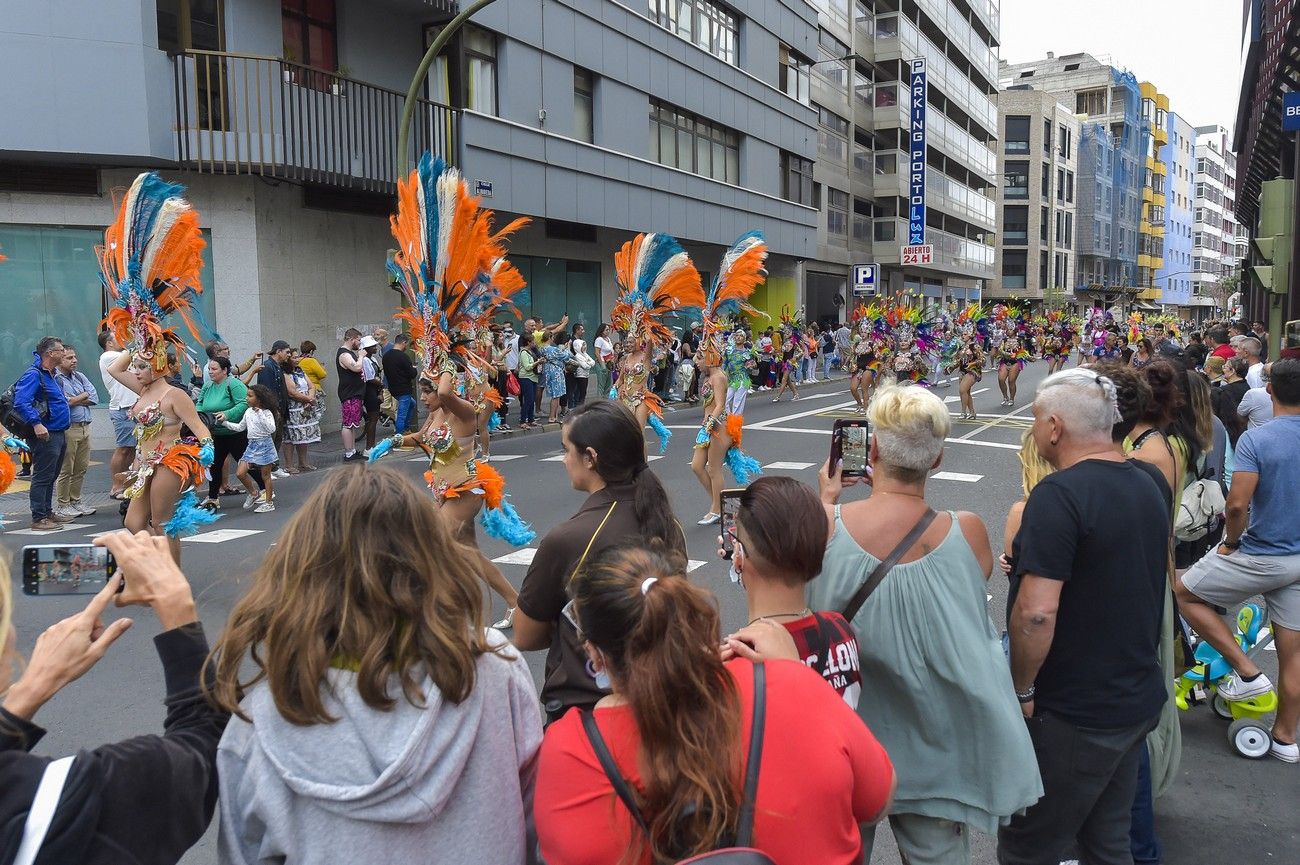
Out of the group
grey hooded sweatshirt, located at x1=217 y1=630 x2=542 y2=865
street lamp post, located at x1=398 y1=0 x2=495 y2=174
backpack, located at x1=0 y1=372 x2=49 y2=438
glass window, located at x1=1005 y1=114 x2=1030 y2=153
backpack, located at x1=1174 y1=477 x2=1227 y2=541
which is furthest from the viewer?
glass window, located at x1=1005 y1=114 x2=1030 y2=153

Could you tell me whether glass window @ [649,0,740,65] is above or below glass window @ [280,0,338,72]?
above

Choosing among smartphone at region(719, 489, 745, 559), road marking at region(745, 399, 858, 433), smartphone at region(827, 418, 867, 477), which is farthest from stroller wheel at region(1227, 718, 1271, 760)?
road marking at region(745, 399, 858, 433)

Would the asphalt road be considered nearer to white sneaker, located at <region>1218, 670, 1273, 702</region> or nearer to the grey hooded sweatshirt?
white sneaker, located at <region>1218, 670, 1273, 702</region>

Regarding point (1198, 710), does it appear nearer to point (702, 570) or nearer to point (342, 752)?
point (702, 570)

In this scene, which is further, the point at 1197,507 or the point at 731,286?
the point at 731,286

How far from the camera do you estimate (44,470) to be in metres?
9.30

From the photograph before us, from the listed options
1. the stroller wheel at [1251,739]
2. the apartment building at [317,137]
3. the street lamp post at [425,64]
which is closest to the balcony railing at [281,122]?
the apartment building at [317,137]

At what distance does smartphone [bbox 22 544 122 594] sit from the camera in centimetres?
188

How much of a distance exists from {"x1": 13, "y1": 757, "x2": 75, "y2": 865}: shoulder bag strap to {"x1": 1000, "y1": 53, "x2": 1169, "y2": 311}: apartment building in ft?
258

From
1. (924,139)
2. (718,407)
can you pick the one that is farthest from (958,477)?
(924,139)

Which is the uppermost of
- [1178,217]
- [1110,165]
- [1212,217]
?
[1212,217]

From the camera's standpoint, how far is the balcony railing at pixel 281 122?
14.5 meters

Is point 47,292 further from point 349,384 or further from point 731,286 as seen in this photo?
point 731,286

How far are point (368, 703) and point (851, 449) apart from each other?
5.74 ft
